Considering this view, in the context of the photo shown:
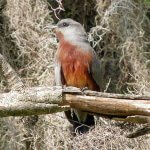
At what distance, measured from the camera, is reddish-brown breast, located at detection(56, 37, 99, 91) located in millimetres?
4109

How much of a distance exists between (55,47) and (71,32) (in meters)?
0.55

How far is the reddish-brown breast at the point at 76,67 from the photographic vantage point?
4109 mm

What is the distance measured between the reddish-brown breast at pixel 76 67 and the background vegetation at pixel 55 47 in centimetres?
41

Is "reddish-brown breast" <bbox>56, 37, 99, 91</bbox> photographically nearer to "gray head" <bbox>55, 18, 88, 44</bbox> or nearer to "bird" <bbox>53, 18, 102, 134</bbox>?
"bird" <bbox>53, 18, 102, 134</bbox>

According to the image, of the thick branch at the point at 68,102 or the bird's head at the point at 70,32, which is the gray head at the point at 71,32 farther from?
the thick branch at the point at 68,102

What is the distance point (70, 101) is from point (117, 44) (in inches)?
78.2

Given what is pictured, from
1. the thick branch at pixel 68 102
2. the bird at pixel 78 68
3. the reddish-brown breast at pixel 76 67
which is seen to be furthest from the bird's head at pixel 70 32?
the thick branch at pixel 68 102

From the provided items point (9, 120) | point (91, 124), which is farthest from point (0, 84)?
point (91, 124)

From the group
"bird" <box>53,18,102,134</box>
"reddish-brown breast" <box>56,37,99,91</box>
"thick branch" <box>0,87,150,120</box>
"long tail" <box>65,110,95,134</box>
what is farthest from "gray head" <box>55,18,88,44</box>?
"thick branch" <box>0,87,150,120</box>

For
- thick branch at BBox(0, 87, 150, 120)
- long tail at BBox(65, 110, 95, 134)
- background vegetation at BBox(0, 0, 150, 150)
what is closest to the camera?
thick branch at BBox(0, 87, 150, 120)

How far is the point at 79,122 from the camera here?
4.21 metres

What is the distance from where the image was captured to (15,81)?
3.72m

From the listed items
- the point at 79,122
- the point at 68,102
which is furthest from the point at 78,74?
the point at 68,102

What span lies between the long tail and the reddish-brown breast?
19 cm
